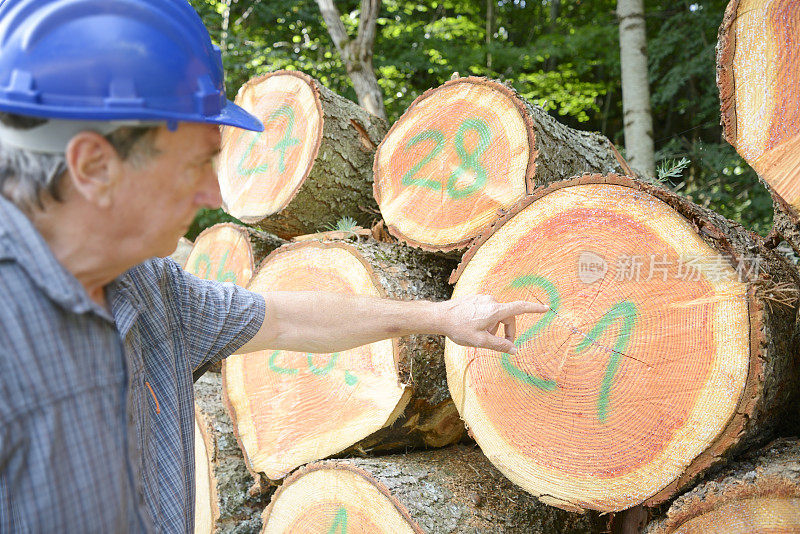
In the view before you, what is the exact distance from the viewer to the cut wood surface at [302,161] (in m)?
2.61

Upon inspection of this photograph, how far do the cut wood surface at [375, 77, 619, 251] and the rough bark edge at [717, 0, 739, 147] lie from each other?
1.81 ft

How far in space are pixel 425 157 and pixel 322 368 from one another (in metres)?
0.78

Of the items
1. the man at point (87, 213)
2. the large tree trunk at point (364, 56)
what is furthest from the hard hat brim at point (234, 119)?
the large tree trunk at point (364, 56)

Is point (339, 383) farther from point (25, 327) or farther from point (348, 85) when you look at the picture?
point (348, 85)

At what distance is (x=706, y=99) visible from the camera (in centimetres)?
548

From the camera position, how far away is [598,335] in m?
1.55

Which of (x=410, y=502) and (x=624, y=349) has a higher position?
(x=624, y=349)

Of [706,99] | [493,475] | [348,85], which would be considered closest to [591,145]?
[493,475]

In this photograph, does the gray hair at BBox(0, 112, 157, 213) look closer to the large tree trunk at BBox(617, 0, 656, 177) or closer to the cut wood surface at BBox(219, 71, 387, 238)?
the cut wood surface at BBox(219, 71, 387, 238)

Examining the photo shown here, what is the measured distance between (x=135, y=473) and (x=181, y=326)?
38cm

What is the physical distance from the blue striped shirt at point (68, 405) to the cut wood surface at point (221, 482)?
116 cm

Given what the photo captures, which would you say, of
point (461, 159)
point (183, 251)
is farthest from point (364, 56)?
point (461, 159)

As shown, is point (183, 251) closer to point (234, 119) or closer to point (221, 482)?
point (221, 482)

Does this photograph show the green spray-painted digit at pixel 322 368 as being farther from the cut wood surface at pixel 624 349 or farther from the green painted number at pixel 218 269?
the green painted number at pixel 218 269
